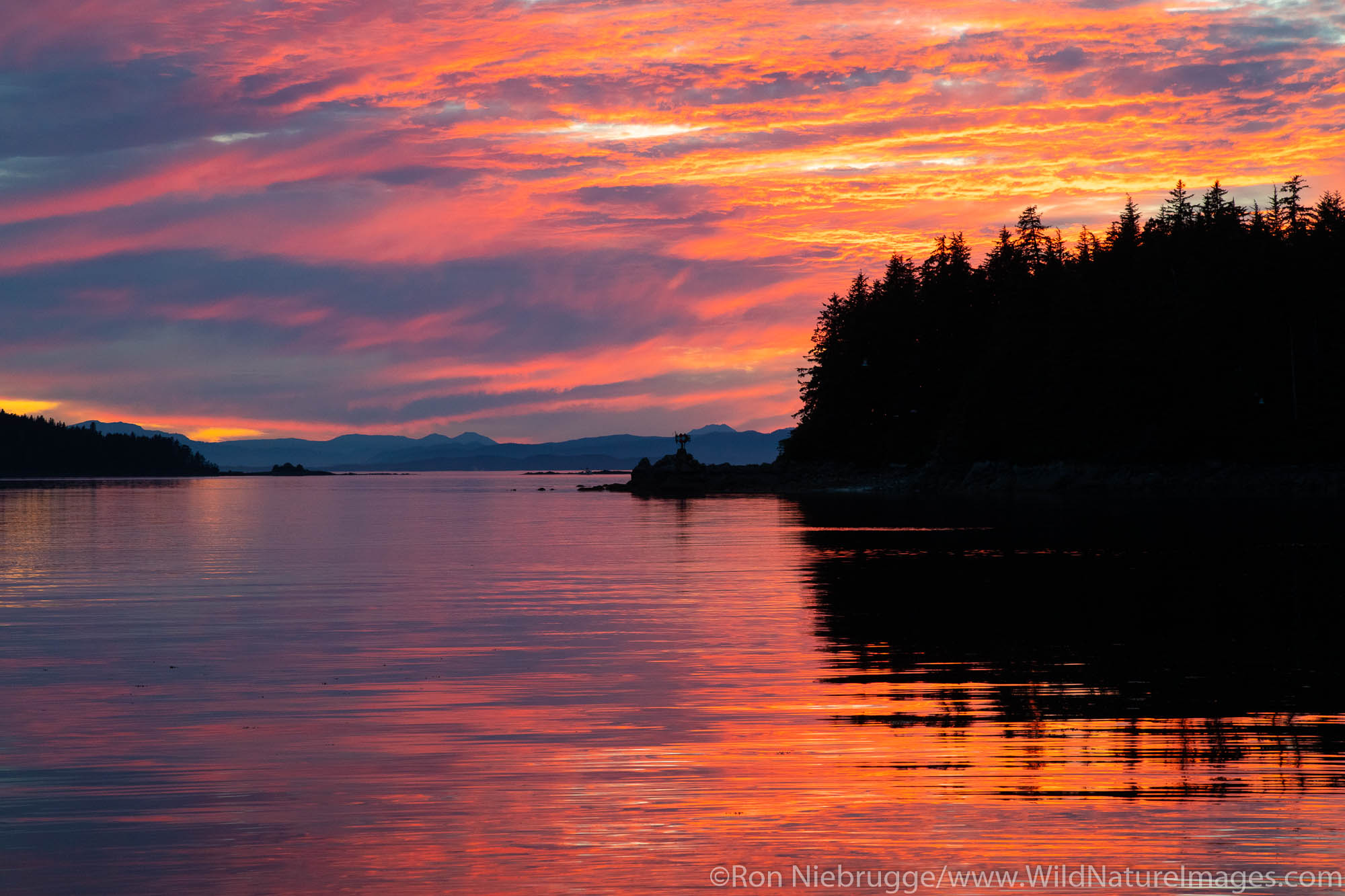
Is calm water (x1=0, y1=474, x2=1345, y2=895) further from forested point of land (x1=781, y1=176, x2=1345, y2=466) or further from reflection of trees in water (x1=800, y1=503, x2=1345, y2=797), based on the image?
forested point of land (x1=781, y1=176, x2=1345, y2=466)

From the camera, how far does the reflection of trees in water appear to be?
40.8ft

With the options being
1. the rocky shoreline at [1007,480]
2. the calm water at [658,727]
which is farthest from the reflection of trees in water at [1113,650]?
the rocky shoreline at [1007,480]

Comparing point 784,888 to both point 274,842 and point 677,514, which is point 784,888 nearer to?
point 274,842

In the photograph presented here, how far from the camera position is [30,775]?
1124cm

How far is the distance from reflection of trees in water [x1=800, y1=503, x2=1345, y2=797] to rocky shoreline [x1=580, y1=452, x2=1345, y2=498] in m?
60.4

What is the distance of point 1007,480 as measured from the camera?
107 metres

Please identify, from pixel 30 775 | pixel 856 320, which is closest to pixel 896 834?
pixel 30 775

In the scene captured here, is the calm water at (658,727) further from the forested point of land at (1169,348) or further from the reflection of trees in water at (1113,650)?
the forested point of land at (1169,348)

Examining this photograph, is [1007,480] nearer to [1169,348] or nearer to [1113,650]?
[1169,348]

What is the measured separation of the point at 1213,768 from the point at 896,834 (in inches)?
153

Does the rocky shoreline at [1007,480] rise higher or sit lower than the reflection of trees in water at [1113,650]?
higher

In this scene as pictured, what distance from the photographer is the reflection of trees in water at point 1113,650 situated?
489 inches

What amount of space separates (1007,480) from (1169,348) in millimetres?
19676

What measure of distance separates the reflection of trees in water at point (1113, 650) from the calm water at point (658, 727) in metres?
0.09
